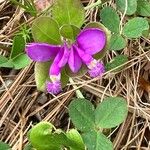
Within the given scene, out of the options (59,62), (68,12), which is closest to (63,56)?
(59,62)

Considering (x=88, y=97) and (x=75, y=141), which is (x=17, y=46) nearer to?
(x=88, y=97)

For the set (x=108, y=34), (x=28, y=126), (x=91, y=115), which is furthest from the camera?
(x=28, y=126)

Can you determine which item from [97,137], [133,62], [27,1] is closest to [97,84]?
[133,62]

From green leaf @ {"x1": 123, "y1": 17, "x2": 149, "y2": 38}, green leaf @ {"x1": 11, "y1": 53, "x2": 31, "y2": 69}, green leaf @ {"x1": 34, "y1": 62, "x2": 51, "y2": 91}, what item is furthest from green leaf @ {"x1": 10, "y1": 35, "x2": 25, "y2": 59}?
green leaf @ {"x1": 123, "y1": 17, "x2": 149, "y2": 38}

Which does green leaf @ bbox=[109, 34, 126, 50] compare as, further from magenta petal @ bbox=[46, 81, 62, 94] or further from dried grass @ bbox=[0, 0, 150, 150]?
magenta petal @ bbox=[46, 81, 62, 94]

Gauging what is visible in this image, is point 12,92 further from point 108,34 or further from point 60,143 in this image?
point 108,34

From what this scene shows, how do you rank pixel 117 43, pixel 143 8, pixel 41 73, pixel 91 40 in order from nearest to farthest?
pixel 91 40
pixel 41 73
pixel 117 43
pixel 143 8
